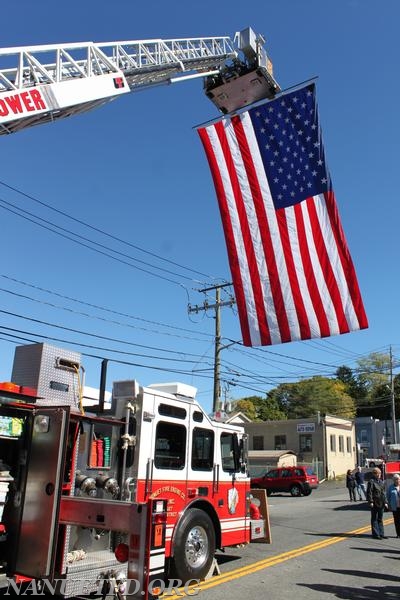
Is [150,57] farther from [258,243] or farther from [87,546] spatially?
[87,546]

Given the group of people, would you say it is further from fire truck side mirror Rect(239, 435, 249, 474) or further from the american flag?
the american flag

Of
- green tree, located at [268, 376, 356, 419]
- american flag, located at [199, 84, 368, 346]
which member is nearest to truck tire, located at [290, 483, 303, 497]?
american flag, located at [199, 84, 368, 346]

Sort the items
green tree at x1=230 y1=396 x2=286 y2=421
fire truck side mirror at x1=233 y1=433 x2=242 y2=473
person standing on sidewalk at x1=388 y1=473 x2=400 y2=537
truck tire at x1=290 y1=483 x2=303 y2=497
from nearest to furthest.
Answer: fire truck side mirror at x1=233 y1=433 x2=242 y2=473 → person standing on sidewalk at x1=388 y1=473 x2=400 y2=537 → truck tire at x1=290 y1=483 x2=303 y2=497 → green tree at x1=230 y1=396 x2=286 y2=421

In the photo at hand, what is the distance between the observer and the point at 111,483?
7.03m

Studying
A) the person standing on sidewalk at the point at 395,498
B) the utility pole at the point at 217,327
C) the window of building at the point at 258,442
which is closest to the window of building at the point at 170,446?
the person standing on sidewalk at the point at 395,498

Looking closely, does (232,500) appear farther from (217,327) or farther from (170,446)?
(217,327)

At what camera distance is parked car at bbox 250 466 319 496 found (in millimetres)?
29688

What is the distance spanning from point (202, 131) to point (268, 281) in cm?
306

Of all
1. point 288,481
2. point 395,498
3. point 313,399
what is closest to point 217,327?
point 288,481

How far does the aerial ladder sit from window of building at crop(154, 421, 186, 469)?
485 centimetres

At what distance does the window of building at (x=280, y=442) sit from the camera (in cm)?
4616

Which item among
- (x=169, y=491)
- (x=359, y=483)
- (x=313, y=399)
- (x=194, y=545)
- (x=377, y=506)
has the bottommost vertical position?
(x=194, y=545)

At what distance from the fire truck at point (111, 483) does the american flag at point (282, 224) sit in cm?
218

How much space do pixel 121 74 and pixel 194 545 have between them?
26.5ft
